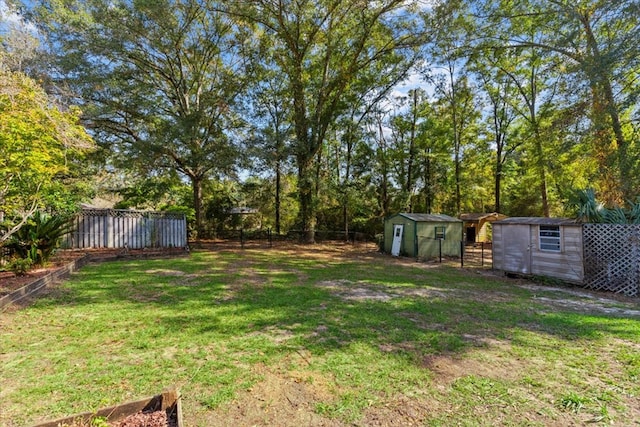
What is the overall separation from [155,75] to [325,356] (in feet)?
52.1

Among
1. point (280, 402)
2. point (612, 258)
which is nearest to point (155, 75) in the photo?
point (280, 402)

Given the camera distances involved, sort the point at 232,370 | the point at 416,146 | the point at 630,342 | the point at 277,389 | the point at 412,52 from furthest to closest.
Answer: the point at 416,146
the point at 412,52
the point at 630,342
the point at 232,370
the point at 277,389

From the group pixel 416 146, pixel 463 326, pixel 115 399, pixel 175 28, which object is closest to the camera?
pixel 115 399

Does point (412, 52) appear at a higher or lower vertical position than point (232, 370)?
higher

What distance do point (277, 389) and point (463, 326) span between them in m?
2.79

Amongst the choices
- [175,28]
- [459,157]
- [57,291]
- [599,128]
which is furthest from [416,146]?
[57,291]

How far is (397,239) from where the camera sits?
508 inches

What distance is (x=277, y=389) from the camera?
2.48 m

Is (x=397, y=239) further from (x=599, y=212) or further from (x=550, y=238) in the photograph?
(x=599, y=212)

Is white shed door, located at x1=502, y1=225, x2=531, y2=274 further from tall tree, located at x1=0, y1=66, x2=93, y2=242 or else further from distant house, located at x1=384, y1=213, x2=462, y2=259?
tall tree, located at x1=0, y1=66, x2=93, y2=242

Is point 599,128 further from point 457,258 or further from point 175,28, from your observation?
point 175,28

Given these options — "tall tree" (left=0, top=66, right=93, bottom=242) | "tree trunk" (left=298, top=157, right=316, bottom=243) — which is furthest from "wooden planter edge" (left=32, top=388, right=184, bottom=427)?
"tree trunk" (left=298, top=157, right=316, bottom=243)

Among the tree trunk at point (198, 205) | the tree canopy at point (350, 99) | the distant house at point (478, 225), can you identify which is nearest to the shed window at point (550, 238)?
the tree canopy at point (350, 99)

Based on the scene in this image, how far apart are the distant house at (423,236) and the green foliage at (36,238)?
11.2 metres
